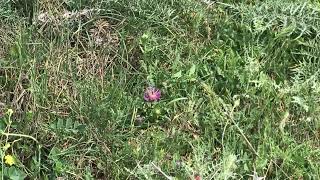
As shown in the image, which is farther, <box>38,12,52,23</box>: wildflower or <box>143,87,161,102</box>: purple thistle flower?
<box>38,12,52,23</box>: wildflower

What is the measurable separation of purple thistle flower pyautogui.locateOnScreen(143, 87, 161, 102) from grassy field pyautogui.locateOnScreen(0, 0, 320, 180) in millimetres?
25

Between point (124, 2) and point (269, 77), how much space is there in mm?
857

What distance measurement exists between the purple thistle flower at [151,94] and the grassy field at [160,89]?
3cm

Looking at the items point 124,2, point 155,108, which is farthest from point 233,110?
point 124,2

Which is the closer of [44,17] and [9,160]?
[9,160]

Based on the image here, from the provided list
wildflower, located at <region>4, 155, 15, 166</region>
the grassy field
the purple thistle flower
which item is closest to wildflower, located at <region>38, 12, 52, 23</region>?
the grassy field

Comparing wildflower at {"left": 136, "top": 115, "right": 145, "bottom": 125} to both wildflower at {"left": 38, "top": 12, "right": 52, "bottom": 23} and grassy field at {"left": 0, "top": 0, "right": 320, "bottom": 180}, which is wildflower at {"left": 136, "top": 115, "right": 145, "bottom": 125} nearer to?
grassy field at {"left": 0, "top": 0, "right": 320, "bottom": 180}

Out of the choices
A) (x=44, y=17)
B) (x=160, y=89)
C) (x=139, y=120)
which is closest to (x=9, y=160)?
(x=139, y=120)

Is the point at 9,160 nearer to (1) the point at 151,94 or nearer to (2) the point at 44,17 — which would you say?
(1) the point at 151,94

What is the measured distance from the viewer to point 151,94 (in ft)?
10.0

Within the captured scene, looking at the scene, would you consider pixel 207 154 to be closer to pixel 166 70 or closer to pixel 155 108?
pixel 155 108

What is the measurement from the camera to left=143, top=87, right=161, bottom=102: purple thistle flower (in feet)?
9.98

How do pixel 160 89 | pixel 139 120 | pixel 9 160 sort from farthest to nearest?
pixel 160 89
pixel 139 120
pixel 9 160

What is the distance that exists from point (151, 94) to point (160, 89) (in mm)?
137
